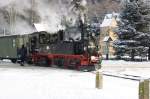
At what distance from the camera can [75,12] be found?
38000 millimetres

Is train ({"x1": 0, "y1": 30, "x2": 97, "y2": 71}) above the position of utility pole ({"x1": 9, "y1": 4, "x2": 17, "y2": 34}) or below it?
below

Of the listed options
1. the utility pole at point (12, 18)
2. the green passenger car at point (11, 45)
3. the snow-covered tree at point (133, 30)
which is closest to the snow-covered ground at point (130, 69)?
the green passenger car at point (11, 45)

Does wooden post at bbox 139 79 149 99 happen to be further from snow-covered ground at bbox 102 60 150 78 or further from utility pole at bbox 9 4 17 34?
utility pole at bbox 9 4 17 34

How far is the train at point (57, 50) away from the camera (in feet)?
104

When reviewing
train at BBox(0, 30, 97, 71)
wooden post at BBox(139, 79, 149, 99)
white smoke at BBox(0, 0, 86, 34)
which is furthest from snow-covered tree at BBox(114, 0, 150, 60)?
wooden post at BBox(139, 79, 149, 99)

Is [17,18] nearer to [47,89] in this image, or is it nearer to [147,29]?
[147,29]

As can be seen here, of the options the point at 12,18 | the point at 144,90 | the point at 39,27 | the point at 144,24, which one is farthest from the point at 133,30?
the point at 144,90

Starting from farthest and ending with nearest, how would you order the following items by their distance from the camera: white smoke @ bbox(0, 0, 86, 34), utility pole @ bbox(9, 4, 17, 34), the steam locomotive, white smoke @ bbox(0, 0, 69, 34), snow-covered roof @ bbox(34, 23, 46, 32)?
utility pole @ bbox(9, 4, 17, 34), snow-covered roof @ bbox(34, 23, 46, 32), white smoke @ bbox(0, 0, 69, 34), white smoke @ bbox(0, 0, 86, 34), the steam locomotive

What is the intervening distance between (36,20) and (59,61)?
37599 millimetres

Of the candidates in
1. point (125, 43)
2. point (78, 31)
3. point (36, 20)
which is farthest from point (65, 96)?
point (36, 20)

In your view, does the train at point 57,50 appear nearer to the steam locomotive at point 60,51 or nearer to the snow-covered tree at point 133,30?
the steam locomotive at point 60,51

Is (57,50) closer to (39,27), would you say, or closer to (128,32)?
(128,32)

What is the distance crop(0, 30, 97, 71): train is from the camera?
31.7 m

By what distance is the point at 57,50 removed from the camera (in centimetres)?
3425
